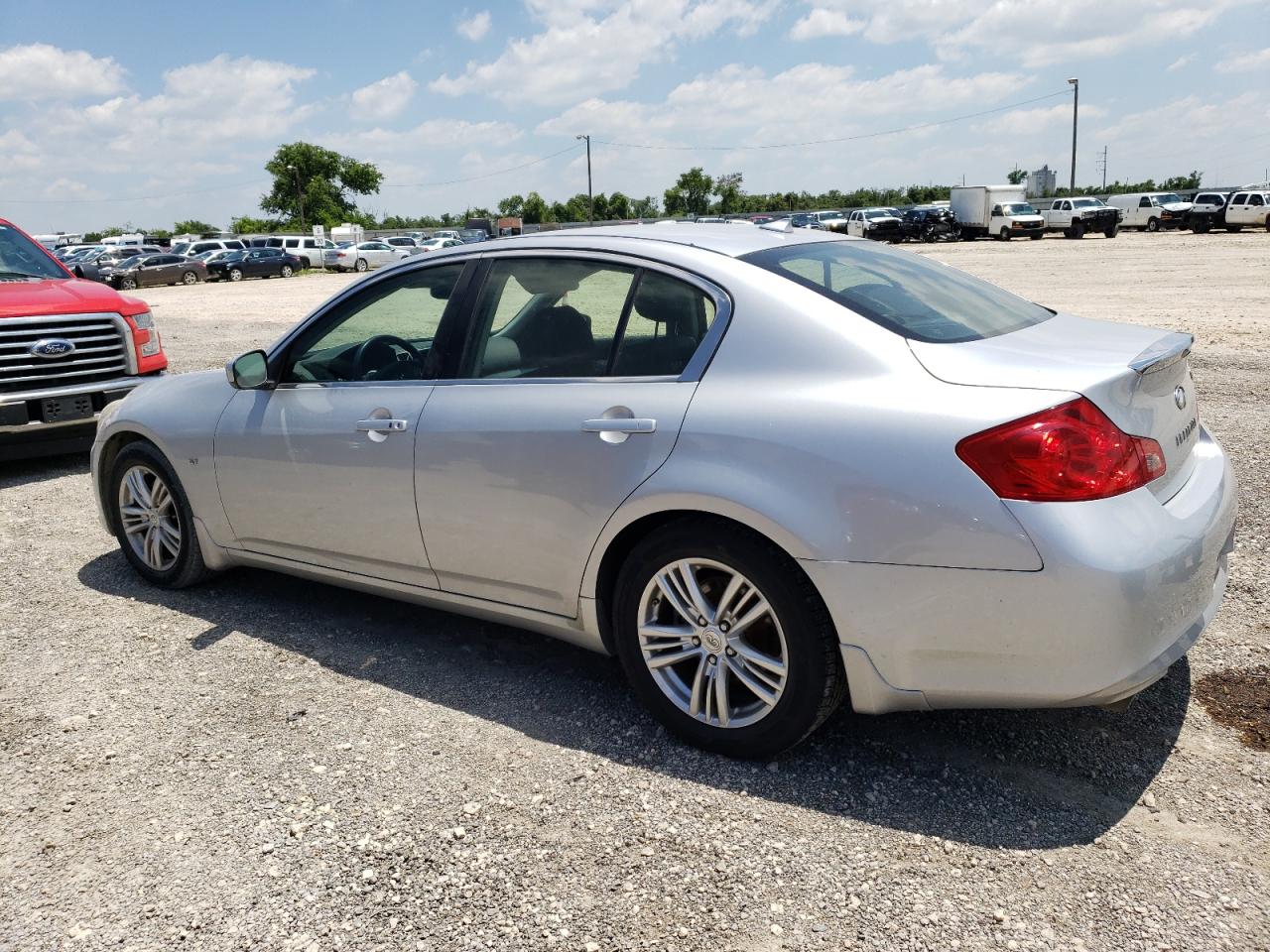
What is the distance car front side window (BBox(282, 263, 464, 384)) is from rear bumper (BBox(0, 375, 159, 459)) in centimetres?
357

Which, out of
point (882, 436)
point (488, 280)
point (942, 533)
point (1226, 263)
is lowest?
point (1226, 263)

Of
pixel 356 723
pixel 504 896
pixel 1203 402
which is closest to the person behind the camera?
pixel 504 896

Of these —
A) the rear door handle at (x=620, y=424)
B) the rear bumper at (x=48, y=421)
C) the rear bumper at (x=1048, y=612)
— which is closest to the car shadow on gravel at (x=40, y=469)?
the rear bumper at (x=48, y=421)

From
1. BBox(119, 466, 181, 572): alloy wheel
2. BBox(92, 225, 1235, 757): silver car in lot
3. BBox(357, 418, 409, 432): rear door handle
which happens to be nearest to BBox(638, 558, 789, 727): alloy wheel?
BBox(92, 225, 1235, 757): silver car in lot

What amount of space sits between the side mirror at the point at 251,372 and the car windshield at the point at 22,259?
5.15 meters

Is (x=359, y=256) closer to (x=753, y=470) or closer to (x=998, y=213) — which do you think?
(x=998, y=213)

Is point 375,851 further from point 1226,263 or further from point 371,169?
point 371,169

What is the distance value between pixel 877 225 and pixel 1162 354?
48.6 m

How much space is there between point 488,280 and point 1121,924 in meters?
2.85

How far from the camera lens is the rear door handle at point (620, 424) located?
3215 millimetres

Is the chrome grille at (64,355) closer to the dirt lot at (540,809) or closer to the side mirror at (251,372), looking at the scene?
the dirt lot at (540,809)

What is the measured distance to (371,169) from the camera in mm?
115625

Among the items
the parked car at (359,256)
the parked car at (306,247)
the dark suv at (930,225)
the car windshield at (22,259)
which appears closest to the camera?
the car windshield at (22,259)

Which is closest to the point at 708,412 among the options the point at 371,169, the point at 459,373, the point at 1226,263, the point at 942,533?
the point at 942,533
